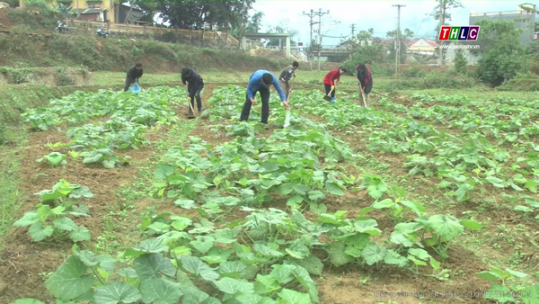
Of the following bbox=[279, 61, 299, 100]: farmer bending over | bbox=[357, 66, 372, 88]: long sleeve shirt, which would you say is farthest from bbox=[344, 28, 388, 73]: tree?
bbox=[279, 61, 299, 100]: farmer bending over

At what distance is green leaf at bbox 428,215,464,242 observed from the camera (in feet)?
10.7

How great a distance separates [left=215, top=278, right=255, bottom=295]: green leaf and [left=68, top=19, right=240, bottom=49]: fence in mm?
36547

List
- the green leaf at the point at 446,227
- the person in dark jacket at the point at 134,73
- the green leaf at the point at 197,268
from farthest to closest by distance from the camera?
the person in dark jacket at the point at 134,73, the green leaf at the point at 446,227, the green leaf at the point at 197,268

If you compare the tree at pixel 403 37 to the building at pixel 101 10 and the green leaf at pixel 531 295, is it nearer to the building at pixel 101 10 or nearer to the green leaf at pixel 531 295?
the building at pixel 101 10

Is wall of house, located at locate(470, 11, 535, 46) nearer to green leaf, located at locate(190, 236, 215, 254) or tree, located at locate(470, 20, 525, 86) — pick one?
tree, located at locate(470, 20, 525, 86)

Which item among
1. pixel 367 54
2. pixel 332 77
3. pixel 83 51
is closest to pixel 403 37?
pixel 367 54

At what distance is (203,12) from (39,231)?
43.0 m

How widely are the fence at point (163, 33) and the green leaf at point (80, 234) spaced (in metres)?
35.0

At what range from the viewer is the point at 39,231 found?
3545 millimetres

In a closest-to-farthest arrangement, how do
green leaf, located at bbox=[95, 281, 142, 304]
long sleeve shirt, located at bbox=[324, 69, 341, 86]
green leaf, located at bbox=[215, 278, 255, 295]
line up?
green leaf, located at bbox=[95, 281, 142, 304] → green leaf, located at bbox=[215, 278, 255, 295] → long sleeve shirt, located at bbox=[324, 69, 341, 86]

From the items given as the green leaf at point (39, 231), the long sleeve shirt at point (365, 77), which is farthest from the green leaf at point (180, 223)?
the long sleeve shirt at point (365, 77)

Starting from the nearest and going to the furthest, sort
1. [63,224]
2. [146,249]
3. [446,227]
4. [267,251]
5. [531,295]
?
[146,249]
[531,295]
[267,251]
[446,227]
[63,224]

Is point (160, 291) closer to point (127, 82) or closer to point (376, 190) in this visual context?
point (376, 190)

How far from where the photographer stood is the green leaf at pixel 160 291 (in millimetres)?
2369
